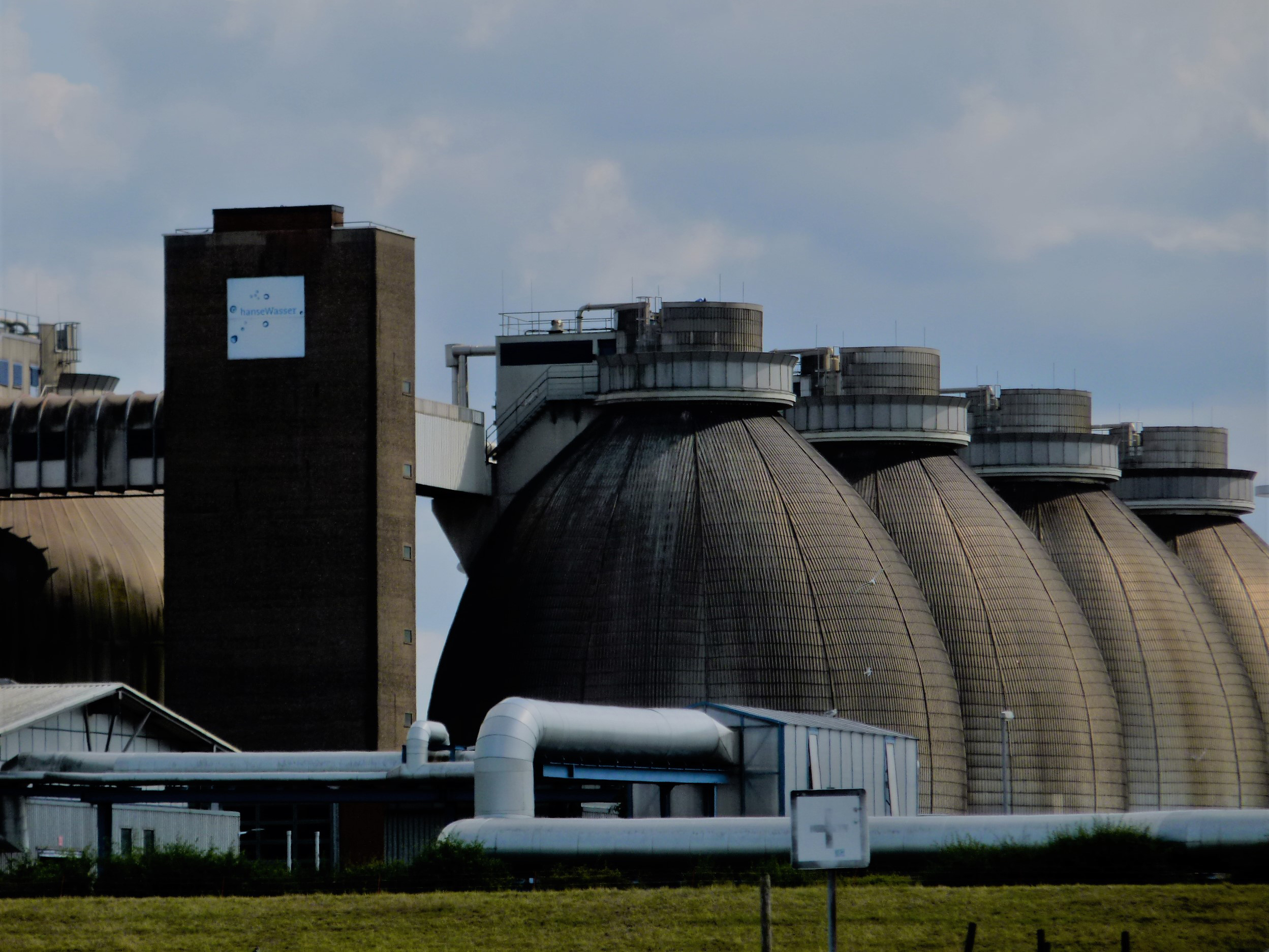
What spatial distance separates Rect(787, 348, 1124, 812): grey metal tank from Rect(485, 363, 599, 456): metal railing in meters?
8.73

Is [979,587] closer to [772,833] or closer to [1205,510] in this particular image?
[1205,510]

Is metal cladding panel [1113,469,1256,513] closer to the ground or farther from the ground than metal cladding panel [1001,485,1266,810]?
farther from the ground

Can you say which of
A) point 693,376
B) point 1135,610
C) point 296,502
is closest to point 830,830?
point 296,502

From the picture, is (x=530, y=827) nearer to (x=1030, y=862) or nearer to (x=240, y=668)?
(x=1030, y=862)

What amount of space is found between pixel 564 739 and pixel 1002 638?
34.2 meters

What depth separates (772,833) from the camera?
169ft

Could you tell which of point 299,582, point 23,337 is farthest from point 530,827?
point 23,337

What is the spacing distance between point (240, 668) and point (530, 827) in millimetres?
29479

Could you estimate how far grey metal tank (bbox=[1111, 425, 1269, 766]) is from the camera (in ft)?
395

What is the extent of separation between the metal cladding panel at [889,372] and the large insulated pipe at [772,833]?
152 ft

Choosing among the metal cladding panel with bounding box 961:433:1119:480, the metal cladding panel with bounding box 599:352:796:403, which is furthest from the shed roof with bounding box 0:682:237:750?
the metal cladding panel with bounding box 961:433:1119:480

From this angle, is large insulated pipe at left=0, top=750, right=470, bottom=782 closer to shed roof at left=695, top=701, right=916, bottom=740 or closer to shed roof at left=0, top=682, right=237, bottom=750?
shed roof at left=0, top=682, right=237, bottom=750

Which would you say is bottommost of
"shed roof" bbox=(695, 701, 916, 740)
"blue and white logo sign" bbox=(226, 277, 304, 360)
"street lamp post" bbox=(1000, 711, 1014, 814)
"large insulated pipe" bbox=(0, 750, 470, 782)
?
"street lamp post" bbox=(1000, 711, 1014, 814)

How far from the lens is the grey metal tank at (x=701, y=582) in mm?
80250
